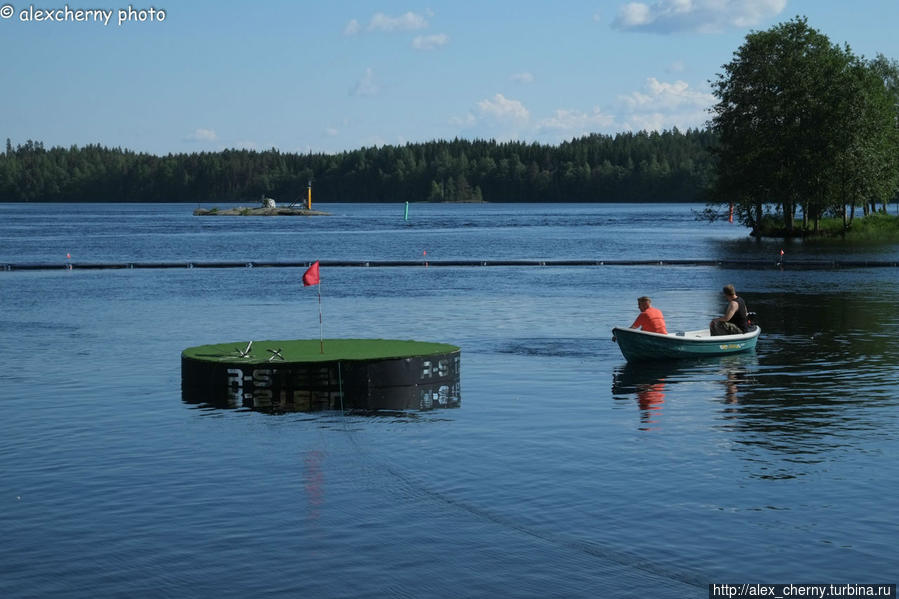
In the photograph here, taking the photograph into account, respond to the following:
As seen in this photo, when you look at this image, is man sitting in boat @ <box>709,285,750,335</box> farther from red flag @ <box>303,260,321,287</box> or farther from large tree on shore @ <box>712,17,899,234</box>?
large tree on shore @ <box>712,17,899,234</box>

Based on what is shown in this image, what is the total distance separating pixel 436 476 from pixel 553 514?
319cm

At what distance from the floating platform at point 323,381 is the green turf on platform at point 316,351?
0.10 feet

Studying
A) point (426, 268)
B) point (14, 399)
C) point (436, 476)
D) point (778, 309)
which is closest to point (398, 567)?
point (436, 476)

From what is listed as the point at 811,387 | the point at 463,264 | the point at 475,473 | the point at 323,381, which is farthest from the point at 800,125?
the point at 475,473

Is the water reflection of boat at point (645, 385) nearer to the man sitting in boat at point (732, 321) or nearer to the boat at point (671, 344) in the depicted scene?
the boat at point (671, 344)

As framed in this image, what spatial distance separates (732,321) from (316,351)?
14057 millimetres

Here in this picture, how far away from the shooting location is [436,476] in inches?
832

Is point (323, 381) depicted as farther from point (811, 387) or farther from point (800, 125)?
point (800, 125)

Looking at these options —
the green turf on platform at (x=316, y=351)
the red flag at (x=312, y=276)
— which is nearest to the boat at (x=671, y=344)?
the green turf on platform at (x=316, y=351)

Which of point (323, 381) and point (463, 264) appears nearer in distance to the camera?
point (323, 381)

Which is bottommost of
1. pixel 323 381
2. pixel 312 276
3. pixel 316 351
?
pixel 323 381

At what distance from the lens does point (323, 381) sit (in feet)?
94.9

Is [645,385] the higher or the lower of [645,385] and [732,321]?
the lower

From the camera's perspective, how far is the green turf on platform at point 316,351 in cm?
2969
